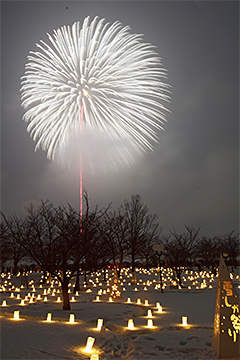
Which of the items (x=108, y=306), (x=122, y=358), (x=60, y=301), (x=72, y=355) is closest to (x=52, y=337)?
(x=72, y=355)

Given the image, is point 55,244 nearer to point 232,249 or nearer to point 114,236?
point 114,236

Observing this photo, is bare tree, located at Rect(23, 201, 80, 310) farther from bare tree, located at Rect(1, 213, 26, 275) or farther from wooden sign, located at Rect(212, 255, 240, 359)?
wooden sign, located at Rect(212, 255, 240, 359)

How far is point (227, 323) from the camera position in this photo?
7.04 metres

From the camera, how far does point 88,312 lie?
516 inches

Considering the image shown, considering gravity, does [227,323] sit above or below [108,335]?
above

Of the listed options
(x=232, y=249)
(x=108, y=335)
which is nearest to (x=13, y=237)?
(x=108, y=335)

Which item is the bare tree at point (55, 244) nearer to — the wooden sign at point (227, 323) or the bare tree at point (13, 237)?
the bare tree at point (13, 237)

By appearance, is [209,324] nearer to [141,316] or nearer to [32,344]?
[141,316]

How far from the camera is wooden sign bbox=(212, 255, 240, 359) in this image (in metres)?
6.92

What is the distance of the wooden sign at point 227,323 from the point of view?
692 cm

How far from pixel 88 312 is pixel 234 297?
793 cm

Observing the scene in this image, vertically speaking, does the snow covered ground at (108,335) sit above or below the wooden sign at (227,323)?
below

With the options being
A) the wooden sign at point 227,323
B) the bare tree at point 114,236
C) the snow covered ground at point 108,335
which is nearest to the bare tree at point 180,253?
the bare tree at point 114,236

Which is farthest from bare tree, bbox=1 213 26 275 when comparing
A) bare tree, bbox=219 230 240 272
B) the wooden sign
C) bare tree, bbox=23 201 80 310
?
bare tree, bbox=219 230 240 272
